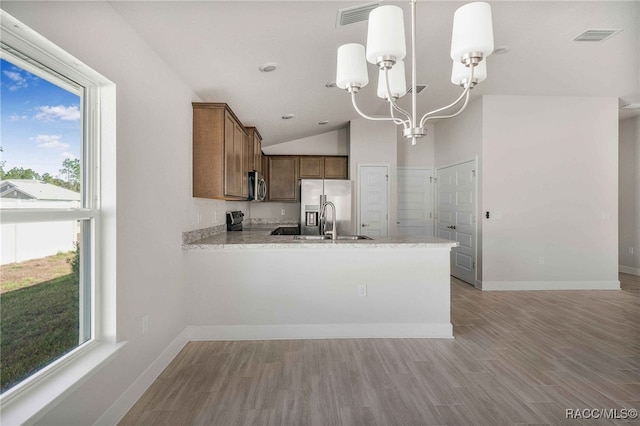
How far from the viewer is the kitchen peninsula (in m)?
3.04

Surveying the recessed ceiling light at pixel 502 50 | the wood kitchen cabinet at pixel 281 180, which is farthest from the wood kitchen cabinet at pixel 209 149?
the wood kitchen cabinet at pixel 281 180

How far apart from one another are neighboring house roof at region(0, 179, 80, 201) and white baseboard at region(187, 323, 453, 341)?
5.78 ft

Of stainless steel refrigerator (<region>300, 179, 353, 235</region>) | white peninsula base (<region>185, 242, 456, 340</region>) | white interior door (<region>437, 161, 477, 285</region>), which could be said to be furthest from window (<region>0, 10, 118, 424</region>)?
white interior door (<region>437, 161, 477, 285</region>)

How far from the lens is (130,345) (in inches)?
80.9

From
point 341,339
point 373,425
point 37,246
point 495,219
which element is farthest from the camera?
point 495,219

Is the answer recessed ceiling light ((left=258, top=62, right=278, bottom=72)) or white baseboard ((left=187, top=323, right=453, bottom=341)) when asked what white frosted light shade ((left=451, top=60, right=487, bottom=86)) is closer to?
recessed ceiling light ((left=258, top=62, right=278, bottom=72))

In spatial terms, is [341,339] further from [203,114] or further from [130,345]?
[203,114]

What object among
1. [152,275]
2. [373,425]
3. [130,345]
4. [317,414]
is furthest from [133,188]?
[373,425]

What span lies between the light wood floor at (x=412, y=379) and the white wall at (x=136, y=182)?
1.10 ft

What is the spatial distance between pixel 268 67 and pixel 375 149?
3.36 meters

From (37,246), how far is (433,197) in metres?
6.19

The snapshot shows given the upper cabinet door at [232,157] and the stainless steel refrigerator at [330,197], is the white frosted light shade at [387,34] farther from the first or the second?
the stainless steel refrigerator at [330,197]

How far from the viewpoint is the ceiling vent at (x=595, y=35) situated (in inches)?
117

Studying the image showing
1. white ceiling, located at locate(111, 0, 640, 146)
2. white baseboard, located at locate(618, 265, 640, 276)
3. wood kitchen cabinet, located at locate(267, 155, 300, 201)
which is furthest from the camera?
wood kitchen cabinet, located at locate(267, 155, 300, 201)
